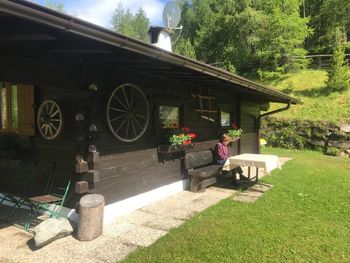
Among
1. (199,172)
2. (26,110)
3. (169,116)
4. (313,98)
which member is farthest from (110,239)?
(313,98)

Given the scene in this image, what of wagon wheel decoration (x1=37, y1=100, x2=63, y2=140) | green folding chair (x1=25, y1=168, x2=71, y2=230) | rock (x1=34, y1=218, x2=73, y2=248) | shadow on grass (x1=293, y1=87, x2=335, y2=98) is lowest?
rock (x1=34, y1=218, x2=73, y2=248)

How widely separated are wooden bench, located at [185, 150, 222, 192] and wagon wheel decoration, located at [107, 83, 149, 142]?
1.74 meters

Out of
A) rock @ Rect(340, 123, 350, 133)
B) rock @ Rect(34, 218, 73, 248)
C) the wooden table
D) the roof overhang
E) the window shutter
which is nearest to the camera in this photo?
the roof overhang

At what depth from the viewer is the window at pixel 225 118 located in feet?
30.1

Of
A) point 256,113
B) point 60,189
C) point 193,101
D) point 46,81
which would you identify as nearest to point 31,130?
point 60,189

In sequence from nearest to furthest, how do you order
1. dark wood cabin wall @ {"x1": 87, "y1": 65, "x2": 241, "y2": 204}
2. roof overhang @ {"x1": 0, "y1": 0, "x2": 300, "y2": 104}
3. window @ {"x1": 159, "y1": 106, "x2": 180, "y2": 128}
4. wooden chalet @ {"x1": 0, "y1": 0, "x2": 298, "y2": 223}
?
roof overhang @ {"x1": 0, "y1": 0, "x2": 300, "y2": 104} → wooden chalet @ {"x1": 0, "y1": 0, "x2": 298, "y2": 223} → dark wood cabin wall @ {"x1": 87, "y1": 65, "x2": 241, "y2": 204} → window @ {"x1": 159, "y1": 106, "x2": 180, "y2": 128}

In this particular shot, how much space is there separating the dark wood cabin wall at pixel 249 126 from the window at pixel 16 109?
7.13 metres

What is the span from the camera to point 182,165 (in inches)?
276

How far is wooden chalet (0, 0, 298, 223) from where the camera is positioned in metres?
3.67

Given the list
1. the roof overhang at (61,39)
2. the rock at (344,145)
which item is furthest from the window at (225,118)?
the rock at (344,145)

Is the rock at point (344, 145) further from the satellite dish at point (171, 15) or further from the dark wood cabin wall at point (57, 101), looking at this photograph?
the dark wood cabin wall at point (57, 101)

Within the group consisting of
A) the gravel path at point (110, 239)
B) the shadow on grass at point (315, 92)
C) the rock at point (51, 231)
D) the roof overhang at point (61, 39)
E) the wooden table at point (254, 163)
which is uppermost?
the shadow on grass at point (315, 92)

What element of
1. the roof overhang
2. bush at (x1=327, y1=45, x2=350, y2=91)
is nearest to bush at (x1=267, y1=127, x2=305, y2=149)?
bush at (x1=327, y1=45, x2=350, y2=91)

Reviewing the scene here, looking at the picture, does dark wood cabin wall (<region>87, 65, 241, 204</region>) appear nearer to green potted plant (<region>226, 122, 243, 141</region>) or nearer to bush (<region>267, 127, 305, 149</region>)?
green potted plant (<region>226, 122, 243, 141</region>)
